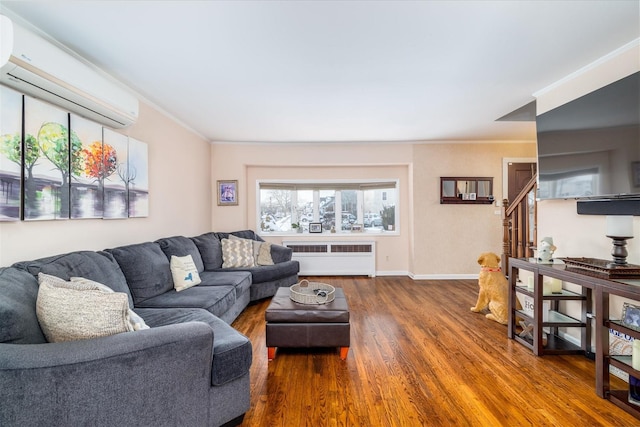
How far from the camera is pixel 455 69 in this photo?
2529mm

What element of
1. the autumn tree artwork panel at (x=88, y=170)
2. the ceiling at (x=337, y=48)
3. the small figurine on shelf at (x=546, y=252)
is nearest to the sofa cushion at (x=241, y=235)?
the ceiling at (x=337, y=48)

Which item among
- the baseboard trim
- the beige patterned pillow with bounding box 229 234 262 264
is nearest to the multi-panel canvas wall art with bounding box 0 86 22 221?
the beige patterned pillow with bounding box 229 234 262 264

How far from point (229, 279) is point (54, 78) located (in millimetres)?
2280

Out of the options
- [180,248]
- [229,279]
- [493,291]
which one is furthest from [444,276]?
[180,248]

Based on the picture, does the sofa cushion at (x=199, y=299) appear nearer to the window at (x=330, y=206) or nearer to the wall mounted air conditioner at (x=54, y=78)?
the wall mounted air conditioner at (x=54, y=78)

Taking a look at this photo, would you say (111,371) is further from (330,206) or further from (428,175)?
(428,175)

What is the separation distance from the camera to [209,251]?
395 cm

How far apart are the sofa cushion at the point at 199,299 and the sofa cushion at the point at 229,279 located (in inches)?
7.1

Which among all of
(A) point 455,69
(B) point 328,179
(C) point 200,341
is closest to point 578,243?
(A) point 455,69

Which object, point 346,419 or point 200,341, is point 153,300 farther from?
point 346,419

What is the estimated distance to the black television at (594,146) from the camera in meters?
2.05

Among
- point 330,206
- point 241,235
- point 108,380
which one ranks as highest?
point 330,206

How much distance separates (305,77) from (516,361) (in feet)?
10.2

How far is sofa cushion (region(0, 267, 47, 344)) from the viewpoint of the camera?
1.29 meters
